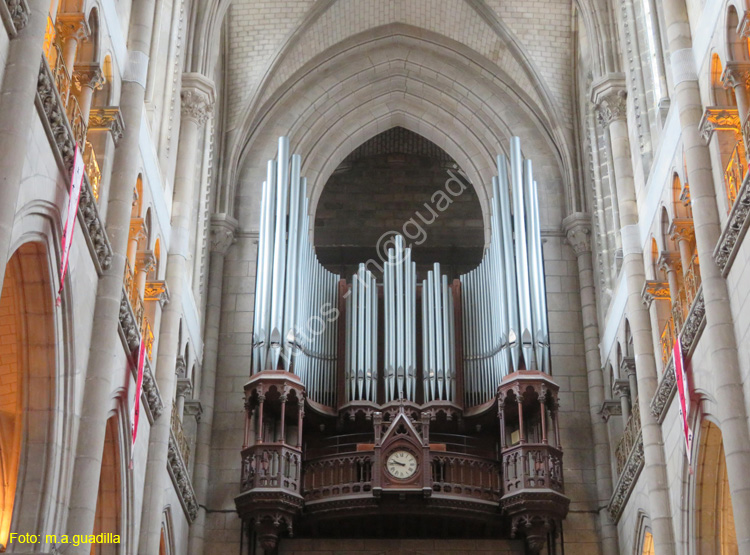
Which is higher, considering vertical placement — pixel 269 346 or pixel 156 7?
pixel 156 7

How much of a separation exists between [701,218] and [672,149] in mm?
2787

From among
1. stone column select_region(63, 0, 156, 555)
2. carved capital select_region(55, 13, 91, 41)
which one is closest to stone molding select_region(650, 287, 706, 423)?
stone column select_region(63, 0, 156, 555)

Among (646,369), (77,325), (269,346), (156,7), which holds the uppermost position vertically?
(156,7)

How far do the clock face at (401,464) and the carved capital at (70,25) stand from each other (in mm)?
9495

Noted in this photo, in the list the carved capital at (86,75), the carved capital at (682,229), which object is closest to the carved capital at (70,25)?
the carved capital at (86,75)

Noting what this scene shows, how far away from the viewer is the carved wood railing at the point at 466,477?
19.8 meters

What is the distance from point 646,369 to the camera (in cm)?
1738

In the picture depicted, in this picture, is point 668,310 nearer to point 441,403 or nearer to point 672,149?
point 672,149

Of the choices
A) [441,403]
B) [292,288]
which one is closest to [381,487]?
[441,403]

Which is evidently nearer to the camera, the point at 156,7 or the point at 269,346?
the point at 156,7

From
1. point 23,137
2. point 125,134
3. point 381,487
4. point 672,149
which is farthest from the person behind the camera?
point 381,487

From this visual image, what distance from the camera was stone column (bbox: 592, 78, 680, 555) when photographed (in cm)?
1634

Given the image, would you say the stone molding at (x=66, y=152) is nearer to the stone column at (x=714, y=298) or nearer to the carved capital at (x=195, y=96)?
the carved capital at (x=195, y=96)

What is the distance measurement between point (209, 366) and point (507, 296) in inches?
225
